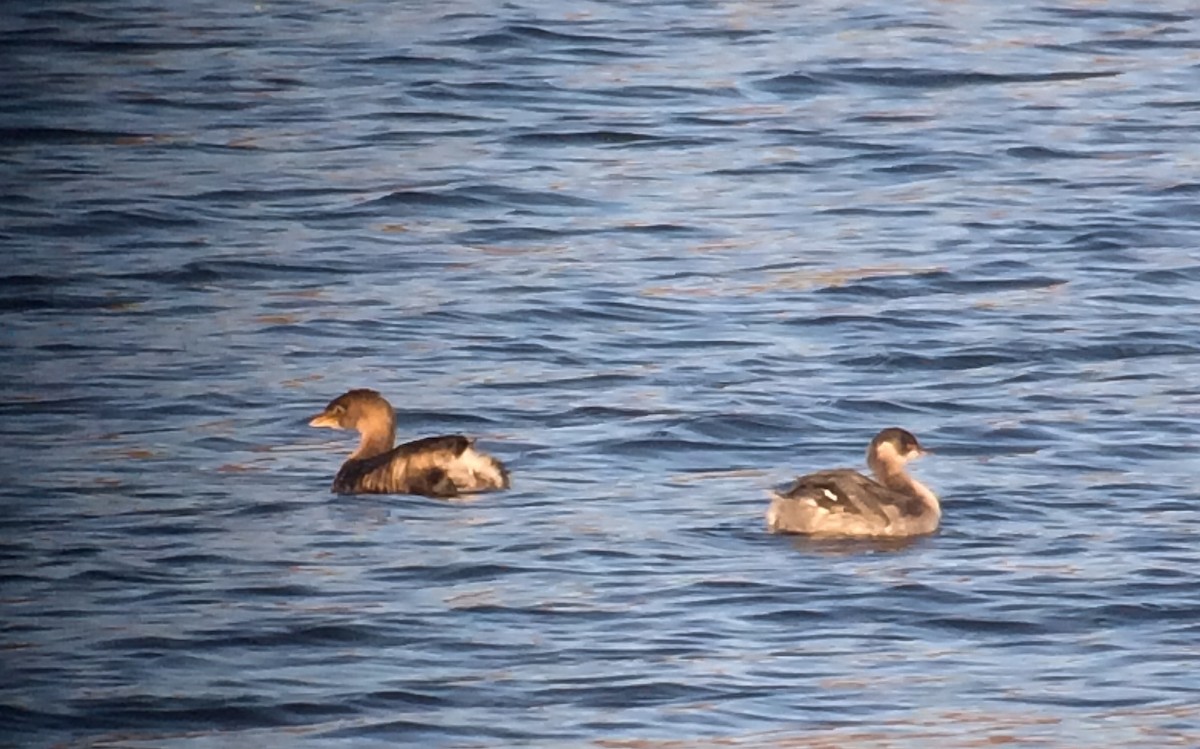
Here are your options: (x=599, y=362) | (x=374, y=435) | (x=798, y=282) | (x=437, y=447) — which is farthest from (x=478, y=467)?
(x=798, y=282)

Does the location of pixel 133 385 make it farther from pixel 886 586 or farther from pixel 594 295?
pixel 886 586

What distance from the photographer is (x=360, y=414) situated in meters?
11.4

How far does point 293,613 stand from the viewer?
29.5 feet

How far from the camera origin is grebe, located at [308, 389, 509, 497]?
1061 centimetres

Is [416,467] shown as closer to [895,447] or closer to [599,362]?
[895,447]

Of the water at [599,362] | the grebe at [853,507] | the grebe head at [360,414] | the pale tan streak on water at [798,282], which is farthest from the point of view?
the pale tan streak on water at [798,282]

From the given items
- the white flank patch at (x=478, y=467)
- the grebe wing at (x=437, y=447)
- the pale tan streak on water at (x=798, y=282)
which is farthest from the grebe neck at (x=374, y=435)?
the pale tan streak on water at (x=798, y=282)

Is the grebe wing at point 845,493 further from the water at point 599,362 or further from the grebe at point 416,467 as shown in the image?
the grebe at point 416,467

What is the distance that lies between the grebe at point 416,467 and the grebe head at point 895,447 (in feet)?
4.44

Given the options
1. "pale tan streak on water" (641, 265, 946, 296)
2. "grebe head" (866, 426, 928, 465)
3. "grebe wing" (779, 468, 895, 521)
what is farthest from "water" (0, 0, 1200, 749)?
"grebe head" (866, 426, 928, 465)

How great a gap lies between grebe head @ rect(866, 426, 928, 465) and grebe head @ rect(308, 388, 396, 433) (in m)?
1.94

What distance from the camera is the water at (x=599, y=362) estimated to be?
8.30m

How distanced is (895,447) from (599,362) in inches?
109

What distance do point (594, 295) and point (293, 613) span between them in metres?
5.55
